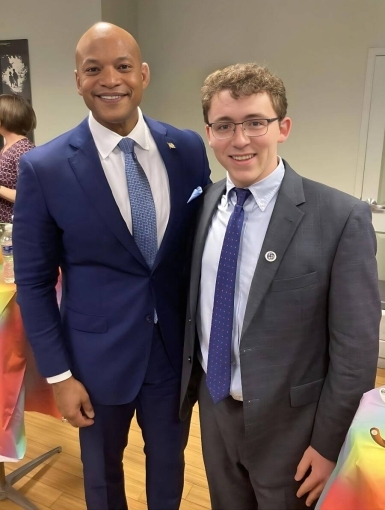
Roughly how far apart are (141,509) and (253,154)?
1.61 m

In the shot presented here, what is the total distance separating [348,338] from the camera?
107 centimetres

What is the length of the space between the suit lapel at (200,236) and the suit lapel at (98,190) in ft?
0.59

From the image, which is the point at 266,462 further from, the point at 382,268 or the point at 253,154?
the point at 382,268

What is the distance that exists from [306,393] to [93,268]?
0.69 m

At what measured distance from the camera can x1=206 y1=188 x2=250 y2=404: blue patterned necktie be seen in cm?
115

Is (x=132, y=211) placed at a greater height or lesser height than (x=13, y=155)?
lesser

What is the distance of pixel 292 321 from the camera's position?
1103 mm

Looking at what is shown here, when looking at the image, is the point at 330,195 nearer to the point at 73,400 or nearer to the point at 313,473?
the point at 313,473

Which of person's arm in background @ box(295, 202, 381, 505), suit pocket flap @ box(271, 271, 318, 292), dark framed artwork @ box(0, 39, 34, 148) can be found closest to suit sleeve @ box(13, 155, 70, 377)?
suit pocket flap @ box(271, 271, 318, 292)

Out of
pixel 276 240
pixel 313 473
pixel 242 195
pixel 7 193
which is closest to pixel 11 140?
pixel 7 193

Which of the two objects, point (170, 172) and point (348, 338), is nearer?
point (348, 338)

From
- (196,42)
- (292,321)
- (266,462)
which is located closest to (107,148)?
(292,321)

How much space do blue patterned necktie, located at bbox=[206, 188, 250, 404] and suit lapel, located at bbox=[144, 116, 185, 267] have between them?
0.22 meters

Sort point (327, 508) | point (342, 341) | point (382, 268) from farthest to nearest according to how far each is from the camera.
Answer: point (382, 268), point (342, 341), point (327, 508)
